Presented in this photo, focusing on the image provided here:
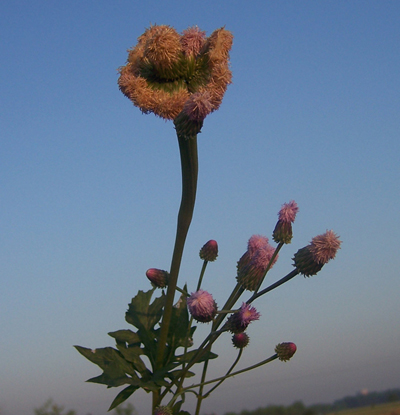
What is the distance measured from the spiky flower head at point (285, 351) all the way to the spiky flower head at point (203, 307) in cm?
66

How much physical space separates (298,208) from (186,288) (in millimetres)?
1104

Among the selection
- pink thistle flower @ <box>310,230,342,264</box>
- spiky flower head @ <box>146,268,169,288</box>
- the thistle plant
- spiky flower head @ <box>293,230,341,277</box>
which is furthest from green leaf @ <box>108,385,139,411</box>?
pink thistle flower @ <box>310,230,342,264</box>

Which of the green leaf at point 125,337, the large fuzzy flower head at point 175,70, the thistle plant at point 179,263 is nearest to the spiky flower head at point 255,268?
the thistle plant at point 179,263

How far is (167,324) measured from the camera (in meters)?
3.54

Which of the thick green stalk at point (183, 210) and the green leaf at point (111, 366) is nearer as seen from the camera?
the thick green stalk at point (183, 210)

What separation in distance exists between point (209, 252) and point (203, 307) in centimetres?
90

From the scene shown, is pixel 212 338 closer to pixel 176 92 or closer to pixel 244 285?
pixel 244 285

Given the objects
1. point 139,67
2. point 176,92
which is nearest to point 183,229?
point 176,92

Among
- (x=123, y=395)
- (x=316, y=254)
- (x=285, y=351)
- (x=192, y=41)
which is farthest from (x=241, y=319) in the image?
(x=192, y=41)

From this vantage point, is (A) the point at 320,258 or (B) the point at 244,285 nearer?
(A) the point at 320,258

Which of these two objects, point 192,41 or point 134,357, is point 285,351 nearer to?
point 134,357

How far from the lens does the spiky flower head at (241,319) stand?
331cm

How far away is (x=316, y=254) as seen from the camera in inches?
132

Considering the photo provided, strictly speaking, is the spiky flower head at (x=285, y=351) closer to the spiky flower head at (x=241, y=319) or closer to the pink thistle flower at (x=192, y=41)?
the spiky flower head at (x=241, y=319)
